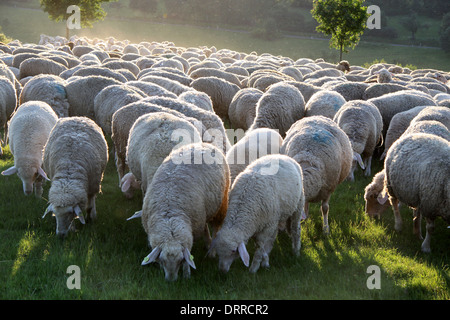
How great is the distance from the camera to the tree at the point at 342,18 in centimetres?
2100

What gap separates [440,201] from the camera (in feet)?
17.5

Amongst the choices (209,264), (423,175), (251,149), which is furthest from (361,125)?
(209,264)

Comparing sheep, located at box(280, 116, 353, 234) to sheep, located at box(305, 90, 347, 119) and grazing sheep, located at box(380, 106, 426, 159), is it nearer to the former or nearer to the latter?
grazing sheep, located at box(380, 106, 426, 159)

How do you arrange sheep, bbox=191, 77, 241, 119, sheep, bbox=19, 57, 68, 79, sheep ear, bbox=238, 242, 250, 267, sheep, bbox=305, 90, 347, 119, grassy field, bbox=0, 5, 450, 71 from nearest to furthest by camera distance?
sheep ear, bbox=238, 242, 250, 267
sheep, bbox=305, 90, 347, 119
sheep, bbox=191, 77, 241, 119
sheep, bbox=19, 57, 68, 79
grassy field, bbox=0, 5, 450, 71

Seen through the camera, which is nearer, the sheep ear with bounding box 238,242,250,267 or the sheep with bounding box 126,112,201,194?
the sheep ear with bounding box 238,242,250,267

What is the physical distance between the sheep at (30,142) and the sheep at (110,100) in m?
0.98

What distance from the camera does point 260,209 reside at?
4754 mm

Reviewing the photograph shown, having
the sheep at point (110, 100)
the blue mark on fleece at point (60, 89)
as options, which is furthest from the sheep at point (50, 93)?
the sheep at point (110, 100)

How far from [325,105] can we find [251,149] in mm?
3348

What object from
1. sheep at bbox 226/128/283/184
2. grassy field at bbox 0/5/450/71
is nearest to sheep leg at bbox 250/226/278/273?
sheep at bbox 226/128/283/184

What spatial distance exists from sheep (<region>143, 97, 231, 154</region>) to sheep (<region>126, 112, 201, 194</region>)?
53 cm

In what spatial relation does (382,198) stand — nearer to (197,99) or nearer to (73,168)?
(197,99)

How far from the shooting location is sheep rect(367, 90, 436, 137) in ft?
30.7
